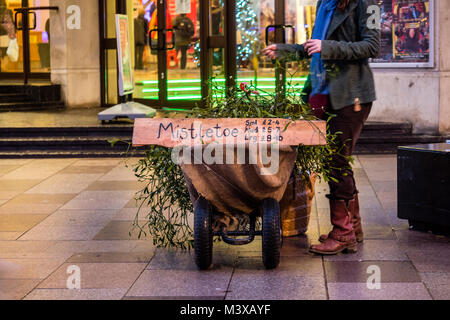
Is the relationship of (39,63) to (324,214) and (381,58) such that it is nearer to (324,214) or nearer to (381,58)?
(381,58)

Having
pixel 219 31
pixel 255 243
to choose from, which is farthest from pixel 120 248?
pixel 219 31

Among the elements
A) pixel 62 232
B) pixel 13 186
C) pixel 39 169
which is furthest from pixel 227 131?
pixel 39 169

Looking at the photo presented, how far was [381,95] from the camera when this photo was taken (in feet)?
35.0

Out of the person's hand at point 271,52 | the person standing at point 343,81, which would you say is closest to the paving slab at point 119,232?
Result: the person standing at point 343,81

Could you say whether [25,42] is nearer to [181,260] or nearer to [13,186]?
[13,186]

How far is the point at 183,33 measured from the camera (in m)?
12.8

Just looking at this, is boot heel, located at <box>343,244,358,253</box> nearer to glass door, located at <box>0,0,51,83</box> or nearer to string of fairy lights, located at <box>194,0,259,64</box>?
string of fairy lights, located at <box>194,0,259,64</box>

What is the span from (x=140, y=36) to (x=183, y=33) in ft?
3.60

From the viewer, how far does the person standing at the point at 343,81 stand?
5258 mm

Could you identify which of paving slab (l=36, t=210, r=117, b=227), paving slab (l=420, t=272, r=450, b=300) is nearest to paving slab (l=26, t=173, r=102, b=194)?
paving slab (l=36, t=210, r=117, b=227)

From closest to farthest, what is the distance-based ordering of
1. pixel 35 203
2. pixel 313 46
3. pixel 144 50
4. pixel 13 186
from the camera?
pixel 313 46 < pixel 35 203 < pixel 13 186 < pixel 144 50

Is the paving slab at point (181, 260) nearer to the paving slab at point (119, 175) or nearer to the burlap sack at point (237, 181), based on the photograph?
the burlap sack at point (237, 181)

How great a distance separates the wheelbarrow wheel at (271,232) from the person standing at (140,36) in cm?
894

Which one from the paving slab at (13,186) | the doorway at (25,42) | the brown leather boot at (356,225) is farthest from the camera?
the doorway at (25,42)
